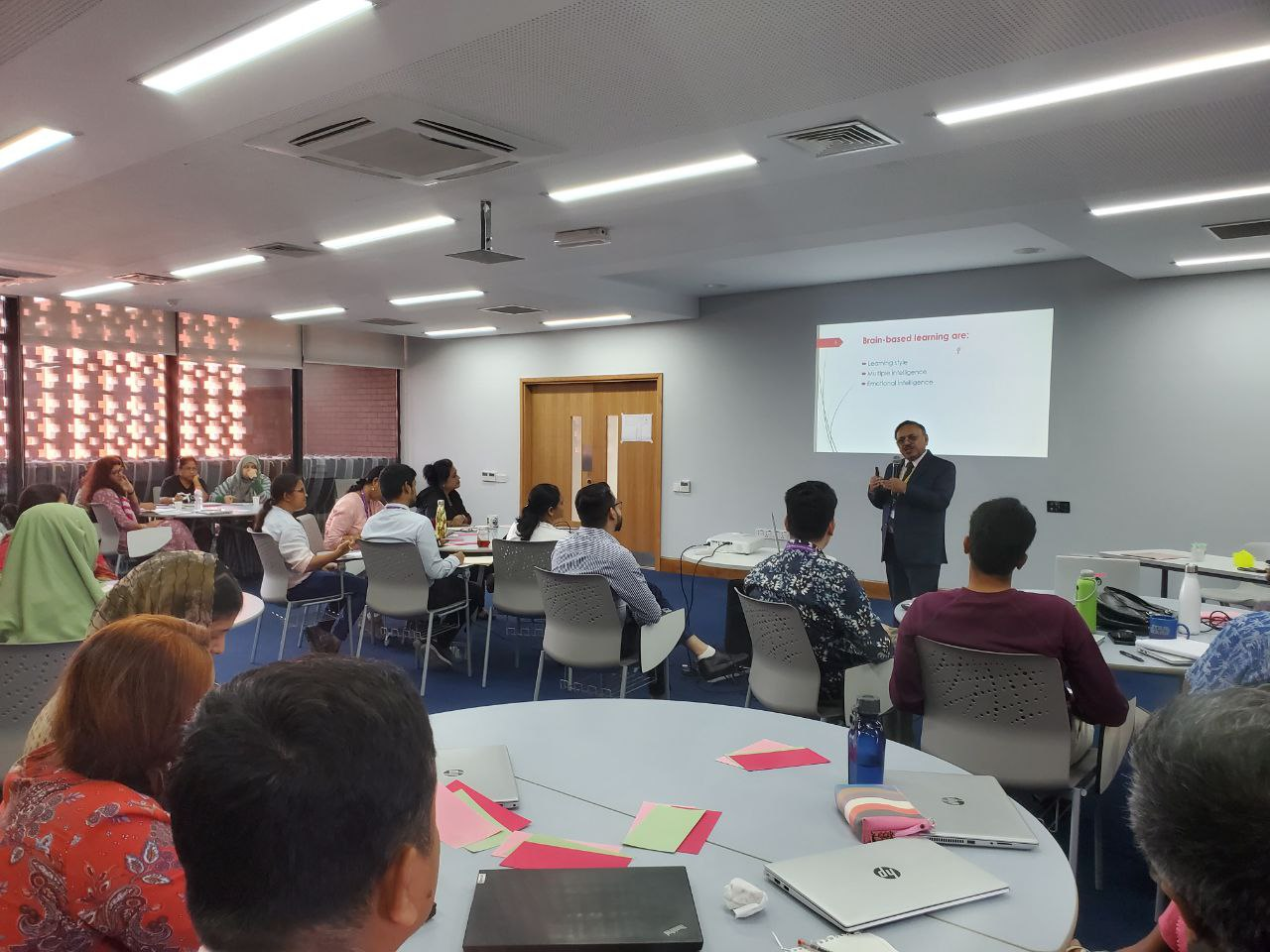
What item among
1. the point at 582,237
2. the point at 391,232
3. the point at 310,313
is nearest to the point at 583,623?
the point at 582,237

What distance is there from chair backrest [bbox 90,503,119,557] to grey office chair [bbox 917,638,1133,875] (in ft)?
22.3

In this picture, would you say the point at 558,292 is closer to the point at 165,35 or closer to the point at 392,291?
the point at 392,291

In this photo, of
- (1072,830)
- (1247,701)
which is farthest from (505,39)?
(1072,830)

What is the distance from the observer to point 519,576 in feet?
16.0

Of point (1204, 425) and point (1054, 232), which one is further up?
point (1054, 232)

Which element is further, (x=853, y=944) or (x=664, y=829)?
(x=664, y=829)

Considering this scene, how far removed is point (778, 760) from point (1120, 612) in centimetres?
221

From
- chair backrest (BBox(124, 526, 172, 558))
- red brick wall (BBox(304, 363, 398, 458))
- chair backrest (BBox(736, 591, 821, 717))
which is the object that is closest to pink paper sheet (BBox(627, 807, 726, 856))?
chair backrest (BBox(736, 591, 821, 717))

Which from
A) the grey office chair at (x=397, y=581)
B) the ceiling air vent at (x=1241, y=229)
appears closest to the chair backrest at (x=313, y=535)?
the grey office chair at (x=397, y=581)

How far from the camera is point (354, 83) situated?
2.87 m

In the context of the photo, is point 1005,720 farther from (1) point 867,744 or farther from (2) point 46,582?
(2) point 46,582

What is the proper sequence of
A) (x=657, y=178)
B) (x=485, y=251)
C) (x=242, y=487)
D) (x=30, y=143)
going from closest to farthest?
(x=30, y=143) → (x=657, y=178) → (x=485, y=251) → (x=242, y=487)

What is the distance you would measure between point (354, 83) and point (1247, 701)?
9.90 ft

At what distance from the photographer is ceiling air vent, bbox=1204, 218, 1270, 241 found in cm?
464
